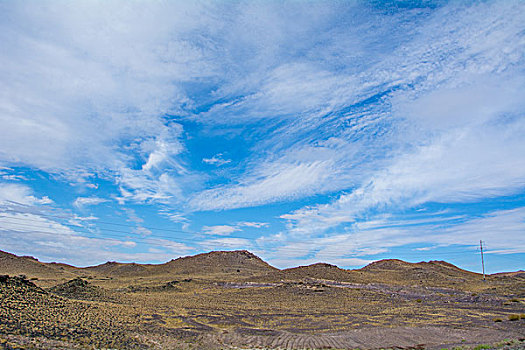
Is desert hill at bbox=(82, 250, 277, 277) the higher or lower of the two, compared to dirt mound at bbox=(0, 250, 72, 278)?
higher

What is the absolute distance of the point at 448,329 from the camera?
3422 cm

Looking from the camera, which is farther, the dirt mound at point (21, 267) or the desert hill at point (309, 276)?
the dirt mound at point (21, 267)

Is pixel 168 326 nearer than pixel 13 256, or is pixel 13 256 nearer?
pixel 168 326

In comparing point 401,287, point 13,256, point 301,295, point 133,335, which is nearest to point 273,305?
point 301,295

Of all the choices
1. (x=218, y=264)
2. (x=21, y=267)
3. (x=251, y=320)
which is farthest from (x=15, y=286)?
(x=21, y=267)

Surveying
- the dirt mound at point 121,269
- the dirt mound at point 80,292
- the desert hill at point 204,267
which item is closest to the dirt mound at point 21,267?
the dirt mound at point 121,269

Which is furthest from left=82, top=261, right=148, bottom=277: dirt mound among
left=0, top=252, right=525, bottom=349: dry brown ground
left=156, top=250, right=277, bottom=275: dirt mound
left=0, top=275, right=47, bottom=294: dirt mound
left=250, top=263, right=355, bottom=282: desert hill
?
left=0, top=275, right=47, bottom=294: dirt mound

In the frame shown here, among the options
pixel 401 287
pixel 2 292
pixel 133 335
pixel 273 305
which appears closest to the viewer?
pixel 133 335

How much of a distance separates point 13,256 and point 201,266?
194ft

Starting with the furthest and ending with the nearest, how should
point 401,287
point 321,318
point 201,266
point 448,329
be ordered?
point 201,266 < point 401,287 < point 321,318 < point 448,329

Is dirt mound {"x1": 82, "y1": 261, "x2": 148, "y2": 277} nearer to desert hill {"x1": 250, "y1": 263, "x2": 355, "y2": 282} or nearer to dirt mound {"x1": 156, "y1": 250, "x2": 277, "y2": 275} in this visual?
dirt mound {"x1": 156, "y1": 250, "x2": 277, "y2": 275}

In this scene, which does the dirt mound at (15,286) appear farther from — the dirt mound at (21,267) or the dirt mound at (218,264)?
the dirt mound at (21,267)

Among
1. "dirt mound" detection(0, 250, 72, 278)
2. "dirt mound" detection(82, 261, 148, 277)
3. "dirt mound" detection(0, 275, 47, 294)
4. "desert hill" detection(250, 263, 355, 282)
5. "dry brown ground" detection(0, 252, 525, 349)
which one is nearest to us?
"dry brown ground" detection(0, 252, 525, 349)

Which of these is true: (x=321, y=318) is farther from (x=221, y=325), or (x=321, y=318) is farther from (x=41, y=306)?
(x=41, y=306)
